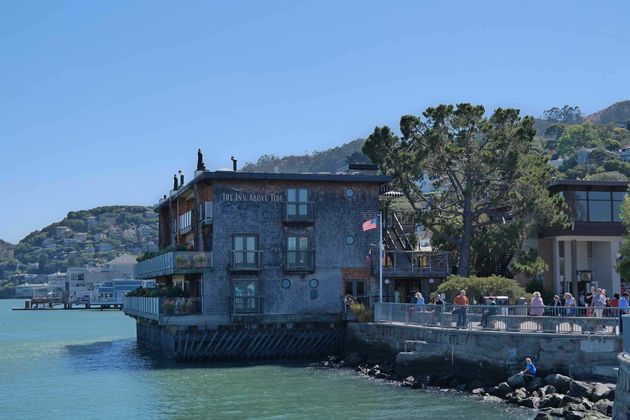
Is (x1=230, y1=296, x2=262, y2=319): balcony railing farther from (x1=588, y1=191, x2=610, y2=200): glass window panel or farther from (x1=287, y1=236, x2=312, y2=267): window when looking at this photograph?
(x1=588, y1=191, x2=610, y2=200): glass window panel

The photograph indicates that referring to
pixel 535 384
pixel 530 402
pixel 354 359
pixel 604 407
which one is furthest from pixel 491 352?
pixel 354 359

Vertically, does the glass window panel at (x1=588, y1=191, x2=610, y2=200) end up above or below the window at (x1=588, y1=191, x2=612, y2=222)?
above

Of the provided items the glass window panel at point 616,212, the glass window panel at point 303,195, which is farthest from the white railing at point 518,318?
the glass window panel at point 616,212

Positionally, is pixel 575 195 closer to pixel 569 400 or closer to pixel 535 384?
pixel 535 384

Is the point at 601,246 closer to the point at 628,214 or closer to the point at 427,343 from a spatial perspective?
the point at 628,214

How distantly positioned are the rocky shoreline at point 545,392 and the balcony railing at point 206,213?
599 inches

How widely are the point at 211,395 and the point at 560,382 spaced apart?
14.0 metres

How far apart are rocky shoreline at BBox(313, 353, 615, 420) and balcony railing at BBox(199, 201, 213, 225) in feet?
49.9

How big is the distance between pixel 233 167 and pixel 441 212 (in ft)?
44.8

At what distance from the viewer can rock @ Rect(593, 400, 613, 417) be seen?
29.6m

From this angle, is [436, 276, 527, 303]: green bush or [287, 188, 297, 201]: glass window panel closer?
[436, 276, 527, 303]: green bush

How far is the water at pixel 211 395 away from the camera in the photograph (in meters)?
33.5

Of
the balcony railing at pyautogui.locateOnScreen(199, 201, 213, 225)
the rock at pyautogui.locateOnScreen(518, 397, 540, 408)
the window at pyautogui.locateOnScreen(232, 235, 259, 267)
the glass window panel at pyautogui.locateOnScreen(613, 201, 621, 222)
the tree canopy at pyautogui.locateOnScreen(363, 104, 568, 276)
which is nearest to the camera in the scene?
the rock at pyautogui.locateOnScreen(518, 397, 540, 408)

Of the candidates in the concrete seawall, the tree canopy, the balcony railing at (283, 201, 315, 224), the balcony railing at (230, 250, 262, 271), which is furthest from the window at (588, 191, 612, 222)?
the balcony railing at (230, 250, 262, 271)
